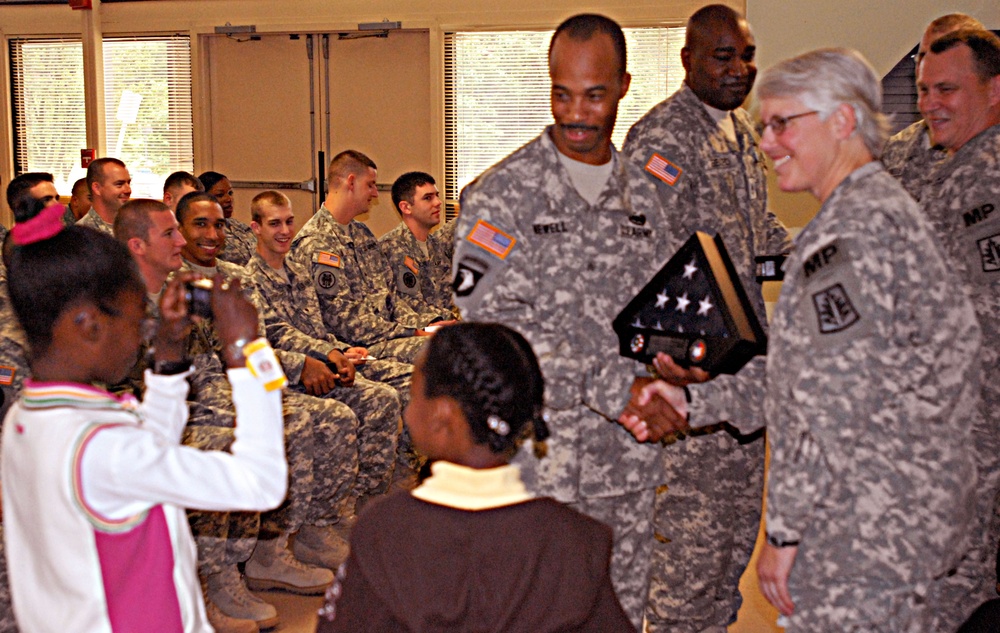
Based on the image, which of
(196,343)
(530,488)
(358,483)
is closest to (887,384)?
(530,488)

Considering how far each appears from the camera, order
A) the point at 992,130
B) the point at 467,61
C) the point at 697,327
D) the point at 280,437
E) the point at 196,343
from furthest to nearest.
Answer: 1. the point at 467,61
2. the point at 196,343
3. the point at 992,130
4. the point at 697,327
5. the point at 280,437

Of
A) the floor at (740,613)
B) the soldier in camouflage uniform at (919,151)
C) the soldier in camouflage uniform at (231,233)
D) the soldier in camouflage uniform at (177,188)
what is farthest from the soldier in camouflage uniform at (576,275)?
the soldier in camouflage uniform at (177,188)

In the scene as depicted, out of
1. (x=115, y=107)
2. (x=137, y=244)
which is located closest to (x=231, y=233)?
(x=137, y=244)

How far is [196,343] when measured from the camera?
11.9 ft

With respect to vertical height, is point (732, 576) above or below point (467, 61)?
below

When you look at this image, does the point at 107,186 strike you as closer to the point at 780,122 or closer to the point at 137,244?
the point at 137,244

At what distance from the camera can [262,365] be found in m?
1.56

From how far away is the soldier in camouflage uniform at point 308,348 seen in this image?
407cm

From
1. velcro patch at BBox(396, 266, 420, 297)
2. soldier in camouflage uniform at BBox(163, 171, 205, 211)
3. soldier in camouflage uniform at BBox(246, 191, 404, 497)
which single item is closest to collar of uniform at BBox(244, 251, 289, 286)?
soldier in camouflage uniform at BBox(246, 191, 404, 497)

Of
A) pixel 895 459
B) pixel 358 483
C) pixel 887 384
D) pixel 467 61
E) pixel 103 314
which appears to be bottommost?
pixel 358 483

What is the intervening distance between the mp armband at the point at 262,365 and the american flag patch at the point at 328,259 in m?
3.02

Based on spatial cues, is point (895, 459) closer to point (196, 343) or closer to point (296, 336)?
point (196, 343)

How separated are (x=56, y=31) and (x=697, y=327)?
24.5 ft

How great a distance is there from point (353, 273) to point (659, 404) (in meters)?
2.80
